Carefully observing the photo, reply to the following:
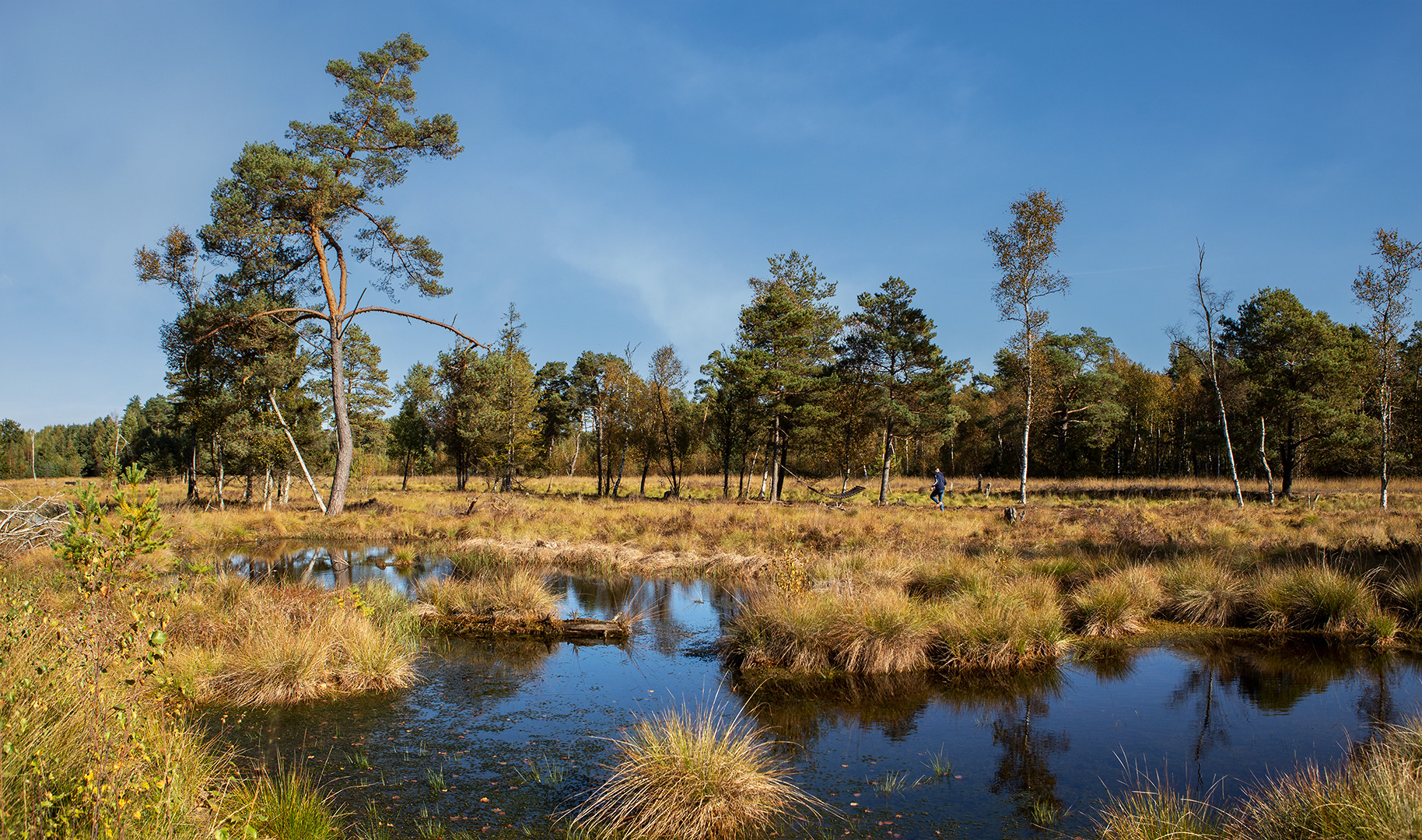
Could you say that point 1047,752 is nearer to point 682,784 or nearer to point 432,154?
point 682,784

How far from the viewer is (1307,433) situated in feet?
115

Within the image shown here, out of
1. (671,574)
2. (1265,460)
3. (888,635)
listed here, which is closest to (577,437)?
(671,574)

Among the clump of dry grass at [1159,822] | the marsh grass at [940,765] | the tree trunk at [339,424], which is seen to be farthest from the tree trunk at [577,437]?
the clump of dry grass at [1159,822]

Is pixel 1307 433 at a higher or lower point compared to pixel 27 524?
higher

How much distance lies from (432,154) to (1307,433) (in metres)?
40.5

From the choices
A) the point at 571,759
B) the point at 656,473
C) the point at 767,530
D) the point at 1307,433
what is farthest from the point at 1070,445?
the point at 571,759

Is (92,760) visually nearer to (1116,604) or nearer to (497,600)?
(497,600)

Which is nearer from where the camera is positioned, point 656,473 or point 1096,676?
point 1096,676

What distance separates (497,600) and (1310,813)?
1036cm

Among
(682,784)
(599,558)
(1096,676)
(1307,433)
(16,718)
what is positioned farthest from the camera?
(1307,433)

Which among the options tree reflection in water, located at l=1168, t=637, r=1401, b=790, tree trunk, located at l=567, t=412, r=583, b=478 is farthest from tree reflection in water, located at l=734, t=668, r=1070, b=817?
tree trunk, located at l=567, t=412, r=583, b=478

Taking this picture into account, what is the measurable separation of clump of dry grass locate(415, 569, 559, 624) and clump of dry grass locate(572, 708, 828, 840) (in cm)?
642

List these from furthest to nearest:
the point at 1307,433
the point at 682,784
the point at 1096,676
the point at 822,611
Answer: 1. the point at 1307,433
2. the point at 822,611
3. the point at 1096,676
4. the point at 682,784

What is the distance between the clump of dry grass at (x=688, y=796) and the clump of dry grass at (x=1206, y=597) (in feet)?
30.1
